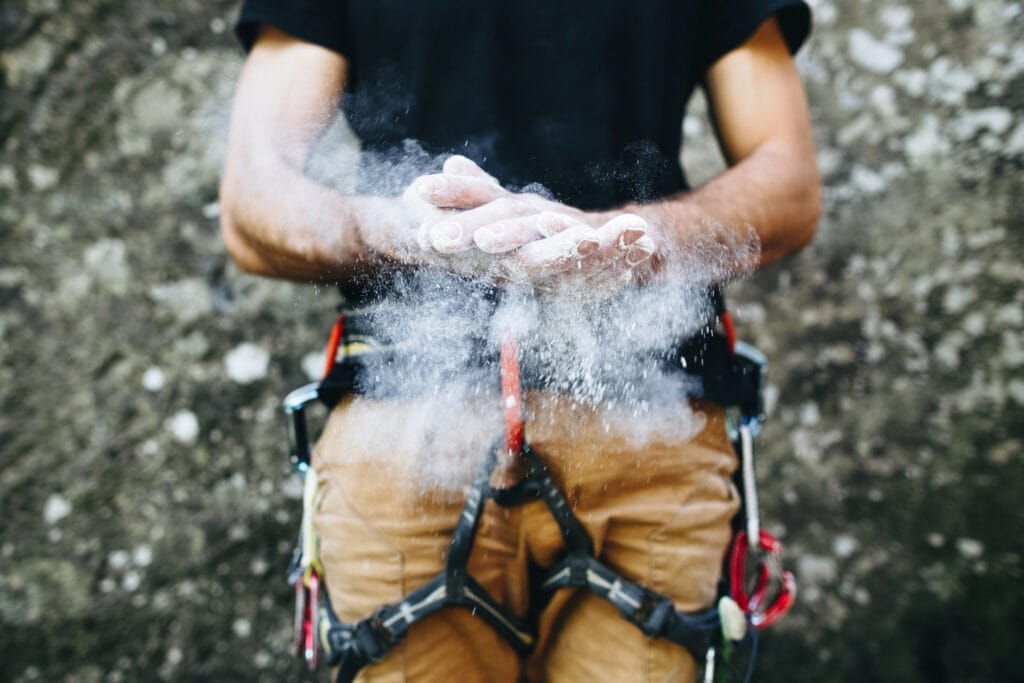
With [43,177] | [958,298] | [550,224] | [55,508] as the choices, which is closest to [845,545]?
[958,298]

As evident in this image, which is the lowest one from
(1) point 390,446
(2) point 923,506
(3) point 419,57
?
(2) point 923,506

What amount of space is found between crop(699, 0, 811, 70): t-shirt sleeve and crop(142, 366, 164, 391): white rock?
1604mm

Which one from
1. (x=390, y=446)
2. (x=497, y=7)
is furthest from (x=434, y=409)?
(x=497, y=7)

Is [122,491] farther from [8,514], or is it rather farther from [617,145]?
[617,145]

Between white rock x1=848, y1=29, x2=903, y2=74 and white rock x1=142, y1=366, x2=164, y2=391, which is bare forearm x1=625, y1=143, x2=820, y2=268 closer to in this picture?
white rock x1=848, y1=29, x2=903, y2=74

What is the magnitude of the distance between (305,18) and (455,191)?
1.79 feet

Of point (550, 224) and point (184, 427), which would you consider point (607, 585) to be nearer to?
point (550, 224)

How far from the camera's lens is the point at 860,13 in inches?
65.9

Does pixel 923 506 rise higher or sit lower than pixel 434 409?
lower

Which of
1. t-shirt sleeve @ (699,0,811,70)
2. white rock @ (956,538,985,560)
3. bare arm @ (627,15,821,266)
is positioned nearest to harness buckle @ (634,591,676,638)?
bare arm @ (627,15,821,266)

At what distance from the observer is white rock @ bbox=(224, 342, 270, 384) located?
67.5 inches

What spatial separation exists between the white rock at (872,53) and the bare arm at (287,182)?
1.46m

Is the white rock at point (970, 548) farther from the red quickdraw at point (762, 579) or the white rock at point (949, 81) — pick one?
the white rock at point (949, 81)

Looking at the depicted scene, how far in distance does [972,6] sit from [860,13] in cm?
26
